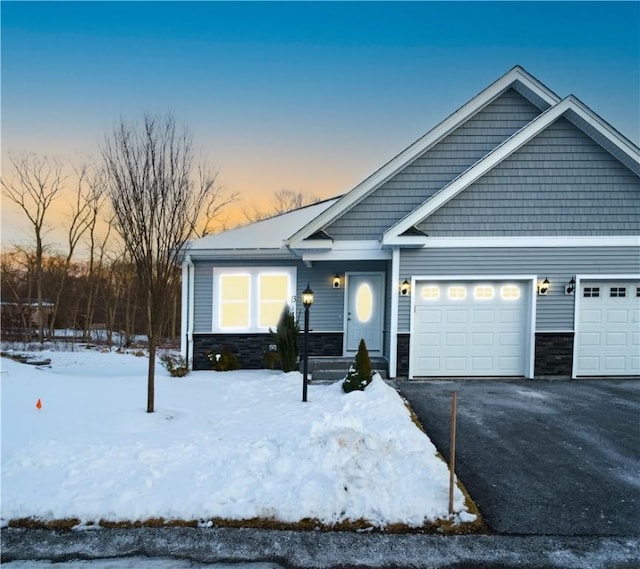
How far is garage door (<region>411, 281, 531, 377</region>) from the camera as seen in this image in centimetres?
835

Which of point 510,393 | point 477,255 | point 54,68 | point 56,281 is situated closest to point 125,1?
point 54,68

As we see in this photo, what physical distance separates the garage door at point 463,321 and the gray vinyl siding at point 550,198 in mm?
1305

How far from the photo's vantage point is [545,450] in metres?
4.77

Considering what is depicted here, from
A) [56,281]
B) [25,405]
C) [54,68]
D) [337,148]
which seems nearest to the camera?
[25,405]

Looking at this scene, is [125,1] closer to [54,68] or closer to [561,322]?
[54,68]

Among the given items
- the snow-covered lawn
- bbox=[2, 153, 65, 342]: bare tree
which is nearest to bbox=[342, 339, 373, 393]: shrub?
the snow-covered lawn

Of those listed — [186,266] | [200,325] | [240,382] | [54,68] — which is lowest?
[240,382]

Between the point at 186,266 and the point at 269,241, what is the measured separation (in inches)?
90.9

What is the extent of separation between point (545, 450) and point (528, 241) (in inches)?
196

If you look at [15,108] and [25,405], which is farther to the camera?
[15,108]

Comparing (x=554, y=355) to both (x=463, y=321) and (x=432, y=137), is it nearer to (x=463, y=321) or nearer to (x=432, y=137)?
(x=463, y=321)

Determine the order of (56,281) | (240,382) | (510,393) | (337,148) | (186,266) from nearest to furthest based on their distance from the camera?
1. (510,393)
2. (240,382)
3. (186,266)
4. (337,148)
5. (56,281)

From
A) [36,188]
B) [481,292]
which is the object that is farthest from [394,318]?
[36,188]

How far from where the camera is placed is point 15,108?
444 inches
